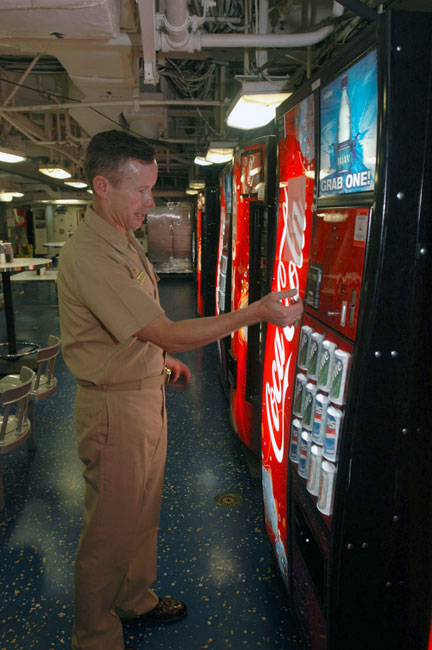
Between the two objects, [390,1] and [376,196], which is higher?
[390,1]

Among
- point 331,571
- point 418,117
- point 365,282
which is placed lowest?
point 331,571

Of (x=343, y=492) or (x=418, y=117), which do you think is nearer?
(x=418, y=117)

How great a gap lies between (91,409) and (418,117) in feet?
4.62

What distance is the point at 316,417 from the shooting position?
1408 mm

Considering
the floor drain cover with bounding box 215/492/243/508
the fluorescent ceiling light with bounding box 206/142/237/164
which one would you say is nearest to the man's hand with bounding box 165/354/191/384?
the floor drain cover with bounding box 215/492/243/508

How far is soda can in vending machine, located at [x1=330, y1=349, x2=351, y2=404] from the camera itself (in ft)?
4.13

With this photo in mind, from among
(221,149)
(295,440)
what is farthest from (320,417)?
(221,149)

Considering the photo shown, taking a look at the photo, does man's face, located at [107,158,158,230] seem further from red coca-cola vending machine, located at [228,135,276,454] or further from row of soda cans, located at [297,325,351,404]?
red coca-cola vending machine, located at [228,135,276,454]

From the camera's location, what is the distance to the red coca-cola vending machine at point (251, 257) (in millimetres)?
2611

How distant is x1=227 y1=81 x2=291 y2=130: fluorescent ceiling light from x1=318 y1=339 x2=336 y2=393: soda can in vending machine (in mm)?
1827

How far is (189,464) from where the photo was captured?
3.43 meters

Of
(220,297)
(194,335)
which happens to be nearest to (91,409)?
(194,335)

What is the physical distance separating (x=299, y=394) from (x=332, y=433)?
31 cm

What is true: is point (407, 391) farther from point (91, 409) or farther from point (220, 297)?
point (220, 297)
